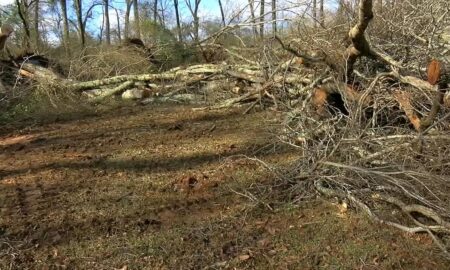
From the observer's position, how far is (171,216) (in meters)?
A: 3.85

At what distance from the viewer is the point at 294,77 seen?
676cm

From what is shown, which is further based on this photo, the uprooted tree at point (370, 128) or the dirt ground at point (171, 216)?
the uprooted tree at point (370, 128)

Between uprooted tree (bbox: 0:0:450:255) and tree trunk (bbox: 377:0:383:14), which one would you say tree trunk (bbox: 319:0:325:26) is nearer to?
uprooted tree (bbox: 0:0:450:255)

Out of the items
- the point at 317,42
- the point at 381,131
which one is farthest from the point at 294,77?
the point at 381,131

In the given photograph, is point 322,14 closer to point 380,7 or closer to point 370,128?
point 380,7

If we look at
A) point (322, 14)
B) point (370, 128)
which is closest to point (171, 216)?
point (370, 128)

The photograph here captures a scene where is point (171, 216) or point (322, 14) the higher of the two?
point (322, 14)

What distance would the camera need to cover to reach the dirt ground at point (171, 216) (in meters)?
3.21

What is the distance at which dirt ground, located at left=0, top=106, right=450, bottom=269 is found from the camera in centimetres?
321

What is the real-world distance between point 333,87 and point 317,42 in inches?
22.6

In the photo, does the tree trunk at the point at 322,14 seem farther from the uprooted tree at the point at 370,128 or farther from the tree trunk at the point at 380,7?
the tree trunk at the point at 380,7

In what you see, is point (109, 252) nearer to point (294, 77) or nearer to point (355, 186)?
point (355, 186)

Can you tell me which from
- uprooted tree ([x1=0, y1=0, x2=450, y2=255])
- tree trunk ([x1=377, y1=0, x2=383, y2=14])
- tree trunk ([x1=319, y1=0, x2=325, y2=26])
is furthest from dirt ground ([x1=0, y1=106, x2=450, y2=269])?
tree trunk ([x1=377, y1=0, x2=383, y2=14])

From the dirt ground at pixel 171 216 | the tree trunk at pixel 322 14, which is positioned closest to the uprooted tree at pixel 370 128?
the dirt ground at pixel 171 216
